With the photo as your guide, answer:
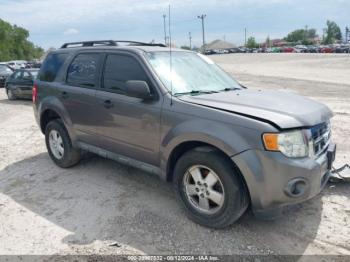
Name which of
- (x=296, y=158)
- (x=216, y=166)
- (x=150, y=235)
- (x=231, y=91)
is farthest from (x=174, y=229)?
(x=231, y=91)

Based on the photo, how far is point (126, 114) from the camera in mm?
4223

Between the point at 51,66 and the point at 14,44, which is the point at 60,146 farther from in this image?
the point at 14,44

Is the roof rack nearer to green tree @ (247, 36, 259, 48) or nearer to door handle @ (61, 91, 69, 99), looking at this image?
door handle @ (61, 91, 69, 99)

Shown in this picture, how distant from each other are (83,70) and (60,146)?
1.34 metres

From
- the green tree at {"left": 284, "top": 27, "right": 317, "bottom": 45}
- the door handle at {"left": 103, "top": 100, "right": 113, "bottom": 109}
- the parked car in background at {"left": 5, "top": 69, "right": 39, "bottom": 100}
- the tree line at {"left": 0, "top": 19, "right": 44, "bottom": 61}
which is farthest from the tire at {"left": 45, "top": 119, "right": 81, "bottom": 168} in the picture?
the green tree at {"left": 284, "top": 27, "right": 317, "bottom": 45}

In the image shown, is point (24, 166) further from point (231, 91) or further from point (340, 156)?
point (340, 156)

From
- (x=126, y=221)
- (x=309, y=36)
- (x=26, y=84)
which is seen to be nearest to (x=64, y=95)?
(x=126, y=221)

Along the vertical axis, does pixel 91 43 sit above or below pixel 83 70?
above

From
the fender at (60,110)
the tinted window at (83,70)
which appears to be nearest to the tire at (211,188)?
the tinted window at (83,70)

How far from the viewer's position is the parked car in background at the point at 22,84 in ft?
47.0

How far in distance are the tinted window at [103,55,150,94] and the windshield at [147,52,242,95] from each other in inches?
7.5

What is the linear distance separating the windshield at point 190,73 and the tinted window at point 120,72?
0.63ft

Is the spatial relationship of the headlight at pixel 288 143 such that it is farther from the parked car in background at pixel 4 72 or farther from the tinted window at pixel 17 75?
the parked car in background at pixel 4 72

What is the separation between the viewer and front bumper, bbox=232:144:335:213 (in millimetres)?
3117
